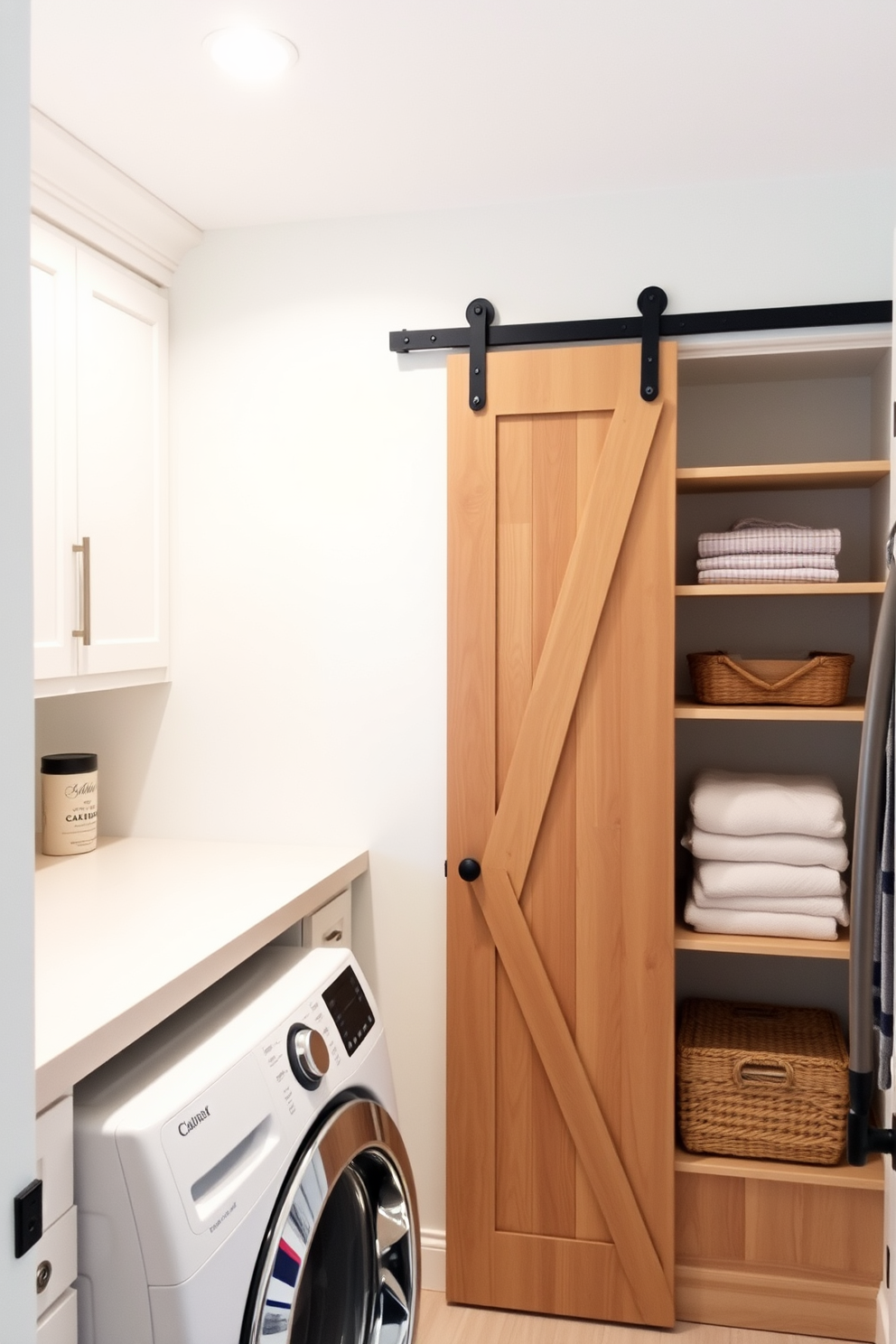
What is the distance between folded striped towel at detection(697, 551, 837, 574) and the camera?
216cm

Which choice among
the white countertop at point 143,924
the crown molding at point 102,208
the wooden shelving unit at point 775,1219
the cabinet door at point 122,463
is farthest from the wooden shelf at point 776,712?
the crown molding at point 102,208

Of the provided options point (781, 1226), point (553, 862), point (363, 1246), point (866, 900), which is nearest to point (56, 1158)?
point (363, 1246)

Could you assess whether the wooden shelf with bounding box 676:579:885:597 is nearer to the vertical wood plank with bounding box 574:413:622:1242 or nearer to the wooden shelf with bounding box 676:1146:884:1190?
the vertical wood plank with bounding box 574:413:622:1242

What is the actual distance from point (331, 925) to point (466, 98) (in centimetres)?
163

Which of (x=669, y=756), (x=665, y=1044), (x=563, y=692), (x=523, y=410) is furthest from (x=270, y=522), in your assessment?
(x=665, y=1044)

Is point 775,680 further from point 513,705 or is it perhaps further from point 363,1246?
point 363,1246

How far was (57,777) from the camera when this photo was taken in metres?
2.30

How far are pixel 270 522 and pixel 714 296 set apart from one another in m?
1.11

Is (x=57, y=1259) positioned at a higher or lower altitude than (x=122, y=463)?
lower

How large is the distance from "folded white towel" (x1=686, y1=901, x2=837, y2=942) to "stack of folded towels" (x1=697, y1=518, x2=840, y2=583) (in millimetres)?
697

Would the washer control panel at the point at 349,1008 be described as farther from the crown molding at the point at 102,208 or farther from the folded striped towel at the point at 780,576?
the crown molding at the point at 102,208

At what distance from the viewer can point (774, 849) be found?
2.18 metres

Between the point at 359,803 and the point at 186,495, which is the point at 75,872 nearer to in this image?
the point at 359,803

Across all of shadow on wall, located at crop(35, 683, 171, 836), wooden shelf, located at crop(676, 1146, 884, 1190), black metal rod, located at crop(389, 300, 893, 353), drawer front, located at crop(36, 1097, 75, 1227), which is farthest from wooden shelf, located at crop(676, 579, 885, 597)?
drawer front, located at crop(36, 1097, 75, 1227)
